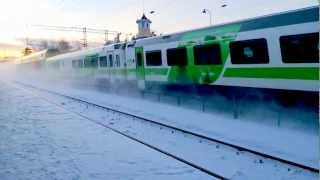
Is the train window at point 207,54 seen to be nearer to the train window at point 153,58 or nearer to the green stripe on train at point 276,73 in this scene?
the green stripe on train at point 276,73

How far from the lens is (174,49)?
18047mm

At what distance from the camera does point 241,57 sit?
550 inches

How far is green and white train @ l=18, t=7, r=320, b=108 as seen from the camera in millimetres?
11477

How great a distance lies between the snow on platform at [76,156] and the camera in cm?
766

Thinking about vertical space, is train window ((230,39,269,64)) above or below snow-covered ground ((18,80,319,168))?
above

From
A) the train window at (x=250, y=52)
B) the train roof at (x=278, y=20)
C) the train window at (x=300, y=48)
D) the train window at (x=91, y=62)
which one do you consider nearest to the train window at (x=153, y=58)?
the train roof at (x=278, y=20)

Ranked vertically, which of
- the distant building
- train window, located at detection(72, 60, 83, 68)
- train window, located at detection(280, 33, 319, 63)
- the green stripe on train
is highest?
the distant building

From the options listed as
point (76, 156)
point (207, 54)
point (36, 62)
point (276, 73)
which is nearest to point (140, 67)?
point (207, 54)

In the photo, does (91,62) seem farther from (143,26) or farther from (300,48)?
(143,26)

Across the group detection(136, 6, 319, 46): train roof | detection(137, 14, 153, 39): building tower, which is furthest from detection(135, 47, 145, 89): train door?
detection(137, 14, 153, 39): building tower

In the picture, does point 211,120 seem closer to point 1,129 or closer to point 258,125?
point 258,125

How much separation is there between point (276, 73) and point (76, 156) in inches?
250

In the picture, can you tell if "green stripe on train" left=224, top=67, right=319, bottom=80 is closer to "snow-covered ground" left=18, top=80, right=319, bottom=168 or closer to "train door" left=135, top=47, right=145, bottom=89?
"snow-covered ground" left=18, top=80, right=319, bottom=168

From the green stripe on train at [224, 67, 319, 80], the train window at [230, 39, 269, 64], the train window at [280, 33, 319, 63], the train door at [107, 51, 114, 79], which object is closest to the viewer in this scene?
the train window at [280, 33, 319, 63]
